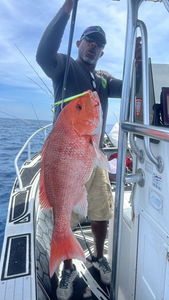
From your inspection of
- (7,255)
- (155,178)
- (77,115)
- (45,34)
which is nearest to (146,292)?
(155,178)

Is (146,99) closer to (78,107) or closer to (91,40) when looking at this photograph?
(78,107)

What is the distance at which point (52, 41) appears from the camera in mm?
1293

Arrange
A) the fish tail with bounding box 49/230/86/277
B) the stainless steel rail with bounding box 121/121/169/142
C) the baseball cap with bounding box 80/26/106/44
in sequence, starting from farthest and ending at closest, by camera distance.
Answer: the baseball cap with bounding box 80/26/106/44, the fish tail with bounding box 49/230/86/277, the stainless steel rail with bounding box 121/121/169/142

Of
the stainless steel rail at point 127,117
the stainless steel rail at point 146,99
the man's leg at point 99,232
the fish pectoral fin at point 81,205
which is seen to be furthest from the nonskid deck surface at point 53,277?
the stainless steel rail at point 146,99

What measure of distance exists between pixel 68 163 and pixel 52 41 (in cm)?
78

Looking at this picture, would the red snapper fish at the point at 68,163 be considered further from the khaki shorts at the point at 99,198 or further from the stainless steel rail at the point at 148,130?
the khaki shorts at the point at 99,198

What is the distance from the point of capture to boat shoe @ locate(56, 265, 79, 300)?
6.24 ft

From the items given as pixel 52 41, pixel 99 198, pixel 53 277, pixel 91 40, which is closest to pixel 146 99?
pixel 52 41

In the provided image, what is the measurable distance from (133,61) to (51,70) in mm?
589

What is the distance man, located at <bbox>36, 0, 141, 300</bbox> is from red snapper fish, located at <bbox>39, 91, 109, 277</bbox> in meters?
0.43

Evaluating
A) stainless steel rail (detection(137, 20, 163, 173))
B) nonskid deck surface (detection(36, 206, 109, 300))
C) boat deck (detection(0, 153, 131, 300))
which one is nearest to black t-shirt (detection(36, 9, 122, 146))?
stainless steel rail (detection(137, 20, 163, 173))

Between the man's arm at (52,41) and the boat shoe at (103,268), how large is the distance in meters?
1.93

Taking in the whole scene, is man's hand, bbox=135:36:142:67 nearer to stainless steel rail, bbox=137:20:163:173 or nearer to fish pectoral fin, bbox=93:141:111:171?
stainless steel rail, bbox=137:20:163:173

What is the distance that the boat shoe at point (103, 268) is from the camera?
6.88 ft
